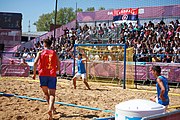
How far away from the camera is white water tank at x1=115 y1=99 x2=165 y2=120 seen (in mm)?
3945

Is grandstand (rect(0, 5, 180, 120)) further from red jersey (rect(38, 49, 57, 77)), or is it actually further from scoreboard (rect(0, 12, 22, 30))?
scoreboard (rect(0, 12, 22, 30))

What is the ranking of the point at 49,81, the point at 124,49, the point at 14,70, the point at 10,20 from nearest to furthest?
the point at 49,81 → the point at 124,49 → the point at 14,70 → the point at 10,20

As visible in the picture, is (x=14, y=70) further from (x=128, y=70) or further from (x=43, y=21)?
(x=43, y=21)

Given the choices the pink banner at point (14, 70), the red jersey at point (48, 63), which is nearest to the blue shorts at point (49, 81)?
the red jersey at point (48, 63)

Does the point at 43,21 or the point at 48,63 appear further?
the point at 43,21

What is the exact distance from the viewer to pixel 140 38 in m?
21.3

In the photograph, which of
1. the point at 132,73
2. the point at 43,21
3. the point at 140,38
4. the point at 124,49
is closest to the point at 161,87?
the point at 124,49

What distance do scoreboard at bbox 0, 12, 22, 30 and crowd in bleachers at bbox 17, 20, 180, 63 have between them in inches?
302

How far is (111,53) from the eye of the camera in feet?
57.4

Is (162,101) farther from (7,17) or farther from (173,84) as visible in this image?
(7,17)

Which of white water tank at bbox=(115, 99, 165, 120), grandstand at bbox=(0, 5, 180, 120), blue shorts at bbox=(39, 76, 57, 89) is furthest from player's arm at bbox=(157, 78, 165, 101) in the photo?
grandstand at bbox=(0, 5, 180, 120)

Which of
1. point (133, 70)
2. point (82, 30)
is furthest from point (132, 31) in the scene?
point (133, 70)

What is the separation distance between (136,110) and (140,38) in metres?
17.7

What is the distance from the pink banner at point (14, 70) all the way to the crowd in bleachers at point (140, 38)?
281 cm
